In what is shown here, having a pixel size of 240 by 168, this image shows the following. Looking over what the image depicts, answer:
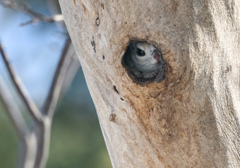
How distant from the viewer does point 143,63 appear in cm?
102

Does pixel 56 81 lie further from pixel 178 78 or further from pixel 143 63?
pixel 178 78

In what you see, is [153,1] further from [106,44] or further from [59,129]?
[59,129]

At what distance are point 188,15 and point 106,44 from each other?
0.21m

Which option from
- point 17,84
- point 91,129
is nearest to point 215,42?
point 17,84

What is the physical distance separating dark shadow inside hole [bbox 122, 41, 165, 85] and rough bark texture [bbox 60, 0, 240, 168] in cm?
2

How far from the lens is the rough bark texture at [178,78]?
891 mm

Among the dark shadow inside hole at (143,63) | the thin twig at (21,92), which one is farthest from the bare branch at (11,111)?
the dark shadow inside hole at (143,63)

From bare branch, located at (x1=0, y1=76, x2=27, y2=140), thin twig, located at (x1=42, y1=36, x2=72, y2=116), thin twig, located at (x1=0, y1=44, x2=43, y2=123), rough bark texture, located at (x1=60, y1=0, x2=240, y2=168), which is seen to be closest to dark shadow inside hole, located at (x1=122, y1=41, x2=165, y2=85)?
rough bark texture, located at (x1=60, y1=0, x2=240, y2=168)

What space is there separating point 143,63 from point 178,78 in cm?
15

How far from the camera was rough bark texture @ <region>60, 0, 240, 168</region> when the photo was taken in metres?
0.89

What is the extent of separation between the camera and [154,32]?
0.90 metres

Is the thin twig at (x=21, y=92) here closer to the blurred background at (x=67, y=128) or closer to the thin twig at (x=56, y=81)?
the thin twig at (x=56, y=81)

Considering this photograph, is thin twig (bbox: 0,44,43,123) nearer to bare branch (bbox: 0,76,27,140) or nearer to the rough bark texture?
bare branch (bbox: 0,76,27,140)

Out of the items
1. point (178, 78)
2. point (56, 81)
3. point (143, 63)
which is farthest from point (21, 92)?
point (178, 78)
